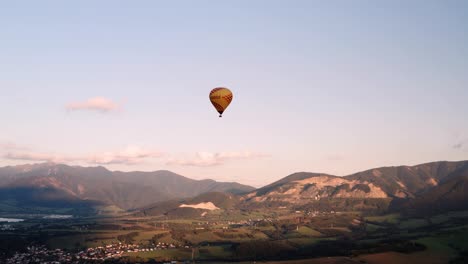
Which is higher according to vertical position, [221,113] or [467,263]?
[221,113]

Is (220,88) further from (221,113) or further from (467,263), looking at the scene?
(467,263)

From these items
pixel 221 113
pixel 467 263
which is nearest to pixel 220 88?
pixel 221 113

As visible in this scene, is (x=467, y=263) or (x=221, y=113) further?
(x=467, y=263)

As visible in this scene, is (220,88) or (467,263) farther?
(467,263)
